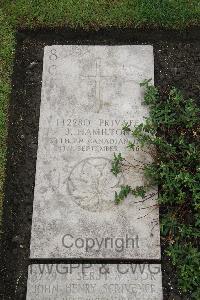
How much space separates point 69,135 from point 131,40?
1.28 m

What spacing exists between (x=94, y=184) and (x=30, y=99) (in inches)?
44.9

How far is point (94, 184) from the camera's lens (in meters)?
4.40

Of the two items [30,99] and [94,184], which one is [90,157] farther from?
[30,99]

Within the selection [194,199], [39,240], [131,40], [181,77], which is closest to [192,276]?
[194,199]

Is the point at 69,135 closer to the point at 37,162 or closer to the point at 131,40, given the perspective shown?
the point at 37,162

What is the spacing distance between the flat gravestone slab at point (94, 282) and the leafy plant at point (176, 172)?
0.26 m

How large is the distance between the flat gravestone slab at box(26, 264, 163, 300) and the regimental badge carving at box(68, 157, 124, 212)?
506 mm

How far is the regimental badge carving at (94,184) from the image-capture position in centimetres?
434

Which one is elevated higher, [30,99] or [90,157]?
[30,99]

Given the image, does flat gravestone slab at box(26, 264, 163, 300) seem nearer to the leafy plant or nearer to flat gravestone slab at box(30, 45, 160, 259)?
flat gravestone slab at box(30, 45, 160, 259)

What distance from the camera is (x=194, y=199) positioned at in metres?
4.24

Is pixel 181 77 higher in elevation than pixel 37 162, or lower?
higher

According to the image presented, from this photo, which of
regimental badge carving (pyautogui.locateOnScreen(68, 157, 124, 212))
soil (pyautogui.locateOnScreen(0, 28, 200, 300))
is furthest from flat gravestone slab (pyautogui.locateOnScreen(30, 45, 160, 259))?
soil (pyautogui.locateOnScreen(0, 28, 200, 300))

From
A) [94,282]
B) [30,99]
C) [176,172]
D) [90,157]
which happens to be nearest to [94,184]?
[90,157]
